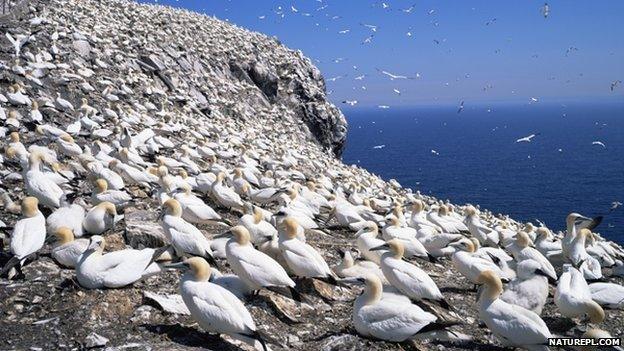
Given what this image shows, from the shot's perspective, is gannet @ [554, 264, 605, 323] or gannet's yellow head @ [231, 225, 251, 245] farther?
gannet @ [554, 264, 605, 323]

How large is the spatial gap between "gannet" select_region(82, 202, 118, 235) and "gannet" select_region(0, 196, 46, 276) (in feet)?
1.96

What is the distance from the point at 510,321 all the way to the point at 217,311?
9.53ft

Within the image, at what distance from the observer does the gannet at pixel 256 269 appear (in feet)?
18.4

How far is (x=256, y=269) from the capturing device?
5629 mm

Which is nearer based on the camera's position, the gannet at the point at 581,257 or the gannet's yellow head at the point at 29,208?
the gannet's yellow head at the point at 29,208

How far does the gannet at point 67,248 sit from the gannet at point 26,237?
→ 0.19 meters

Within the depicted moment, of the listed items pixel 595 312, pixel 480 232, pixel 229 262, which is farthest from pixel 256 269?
pixel 480 232

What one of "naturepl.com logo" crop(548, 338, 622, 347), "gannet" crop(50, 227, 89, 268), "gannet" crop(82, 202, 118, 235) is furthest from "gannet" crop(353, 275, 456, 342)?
"gannet" crop(82, 202, 118, 235)

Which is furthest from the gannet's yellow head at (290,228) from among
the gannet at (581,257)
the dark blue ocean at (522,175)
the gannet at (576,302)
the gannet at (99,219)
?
the dark blue ocean at (522,175)

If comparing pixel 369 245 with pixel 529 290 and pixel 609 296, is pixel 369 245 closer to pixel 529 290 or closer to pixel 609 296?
pixel 529 290

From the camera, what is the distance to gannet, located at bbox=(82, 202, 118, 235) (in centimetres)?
701

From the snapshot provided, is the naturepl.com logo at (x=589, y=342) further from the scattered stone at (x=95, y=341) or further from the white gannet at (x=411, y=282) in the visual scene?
the scattered stone at (x=95, y=341)

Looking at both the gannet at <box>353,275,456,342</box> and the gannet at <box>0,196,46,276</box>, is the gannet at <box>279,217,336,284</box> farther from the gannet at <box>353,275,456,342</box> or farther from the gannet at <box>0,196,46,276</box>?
the gannet at <box>0,196,46,276</box>

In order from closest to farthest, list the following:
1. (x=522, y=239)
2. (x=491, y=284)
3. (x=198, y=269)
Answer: (x=198, y=269) < (x=491, y=284) < (x=522, y=239)
